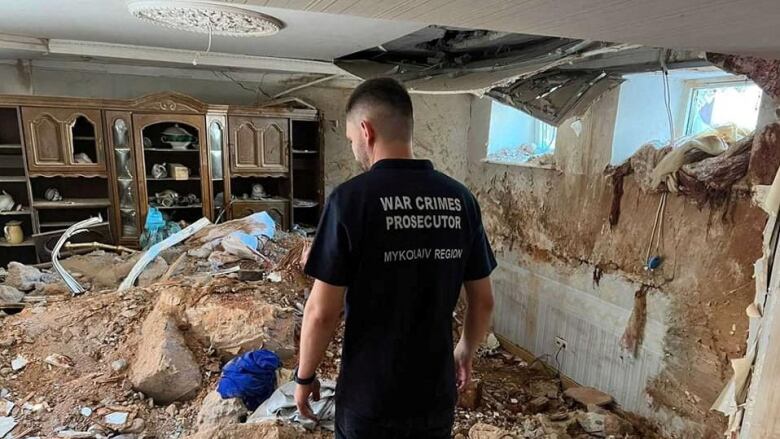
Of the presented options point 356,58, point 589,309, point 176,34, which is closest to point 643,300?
point 589,309

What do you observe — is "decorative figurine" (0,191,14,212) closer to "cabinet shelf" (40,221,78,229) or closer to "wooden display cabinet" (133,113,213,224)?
"cabinet shelf" (40,221,78,229)

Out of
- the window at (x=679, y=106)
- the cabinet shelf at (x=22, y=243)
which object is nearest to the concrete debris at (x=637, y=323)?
the window at (x=679, y=106)

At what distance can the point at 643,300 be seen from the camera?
9.62 ft

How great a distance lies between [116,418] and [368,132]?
6.82ft

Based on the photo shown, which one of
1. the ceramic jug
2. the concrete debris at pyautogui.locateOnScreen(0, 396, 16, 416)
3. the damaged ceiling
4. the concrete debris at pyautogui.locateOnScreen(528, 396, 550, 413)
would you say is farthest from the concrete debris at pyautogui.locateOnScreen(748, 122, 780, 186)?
the ceramic jug

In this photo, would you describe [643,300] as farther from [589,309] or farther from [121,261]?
[121,261]

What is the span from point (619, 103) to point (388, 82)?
7.69 feet

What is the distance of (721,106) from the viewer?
2.76 meters

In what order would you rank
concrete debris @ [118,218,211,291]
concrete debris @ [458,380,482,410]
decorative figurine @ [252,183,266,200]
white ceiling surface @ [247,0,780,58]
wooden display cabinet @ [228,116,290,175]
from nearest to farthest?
white ceiling surface @ [247,0,780,58] → concrete debris @ [458,380,482,410] → concrete debris @ [118,218,211,291] → wooden display cabinet @ [228,116,290,175] → decorative figurine @ [252,183,266,200]

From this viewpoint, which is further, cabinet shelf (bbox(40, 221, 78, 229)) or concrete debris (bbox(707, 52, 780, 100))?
cabinet shelf (bbox(40, 221, 78, 229))

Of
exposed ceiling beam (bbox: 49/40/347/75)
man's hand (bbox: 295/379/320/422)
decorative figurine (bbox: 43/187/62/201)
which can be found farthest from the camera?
decorative figurine (bbox: 43/187/62/201)

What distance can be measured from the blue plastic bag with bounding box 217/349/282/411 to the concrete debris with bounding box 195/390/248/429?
0.15ft

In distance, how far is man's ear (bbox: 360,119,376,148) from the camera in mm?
1271

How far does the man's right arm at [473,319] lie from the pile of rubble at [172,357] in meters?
0.75
